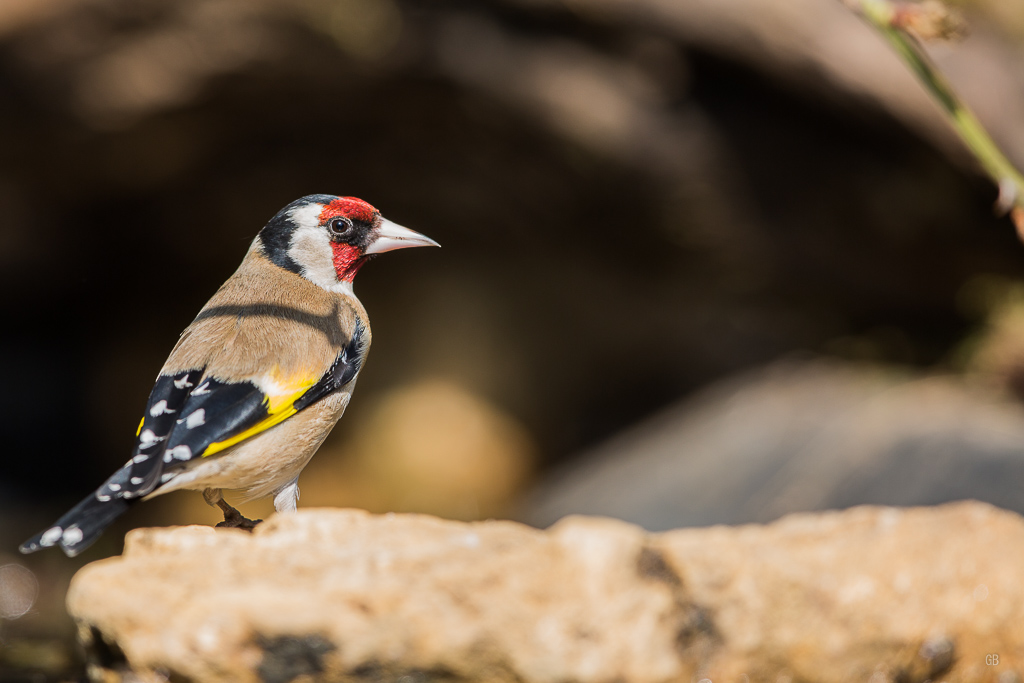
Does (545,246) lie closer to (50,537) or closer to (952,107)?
(952,107)

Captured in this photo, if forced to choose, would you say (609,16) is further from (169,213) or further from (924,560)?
(924,560)

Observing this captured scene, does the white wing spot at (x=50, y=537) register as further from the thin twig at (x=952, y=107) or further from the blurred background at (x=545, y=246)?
the blurred background at (x=545, y=246)

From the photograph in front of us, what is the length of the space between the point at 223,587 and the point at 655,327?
731cm

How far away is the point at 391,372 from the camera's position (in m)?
9.82

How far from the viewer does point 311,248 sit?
3.96 meters

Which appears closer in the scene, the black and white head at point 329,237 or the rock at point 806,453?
the black and white head at point 329,237

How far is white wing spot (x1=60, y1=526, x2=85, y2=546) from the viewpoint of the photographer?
263 cm

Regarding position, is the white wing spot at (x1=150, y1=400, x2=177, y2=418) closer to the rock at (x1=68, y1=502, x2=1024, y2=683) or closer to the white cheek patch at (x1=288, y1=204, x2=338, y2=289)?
the rock at (x1=68, y1=502, x2=1024, y2=683)

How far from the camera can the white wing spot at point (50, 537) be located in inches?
103

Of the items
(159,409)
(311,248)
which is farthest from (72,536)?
(311,248)

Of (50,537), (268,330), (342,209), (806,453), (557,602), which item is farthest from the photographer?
(806,453)

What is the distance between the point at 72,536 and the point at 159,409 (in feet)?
1.99

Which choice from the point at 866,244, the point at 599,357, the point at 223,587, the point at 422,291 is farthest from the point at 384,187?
the point at 223,587

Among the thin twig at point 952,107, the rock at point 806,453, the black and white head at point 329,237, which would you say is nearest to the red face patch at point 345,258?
the black and white head at point 329,237
